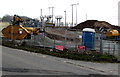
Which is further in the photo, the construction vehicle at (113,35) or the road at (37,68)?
the construction vehicle at (113,35)

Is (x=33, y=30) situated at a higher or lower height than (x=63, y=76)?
higher

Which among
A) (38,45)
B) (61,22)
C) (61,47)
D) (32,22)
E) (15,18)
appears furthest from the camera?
(61,22)

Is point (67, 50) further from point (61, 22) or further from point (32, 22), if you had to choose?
point (61, 22)

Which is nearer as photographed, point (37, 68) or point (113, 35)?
point (37, 68)

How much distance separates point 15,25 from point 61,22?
7389 cm

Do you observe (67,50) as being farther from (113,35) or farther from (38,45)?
(113,35)

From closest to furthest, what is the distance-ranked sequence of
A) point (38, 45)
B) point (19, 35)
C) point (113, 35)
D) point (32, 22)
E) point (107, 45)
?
point (107, 45), point (38, 45), point (19, 35), point (113, 35), point (32, 22)

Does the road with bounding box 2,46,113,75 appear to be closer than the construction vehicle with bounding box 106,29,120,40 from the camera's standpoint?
Yes

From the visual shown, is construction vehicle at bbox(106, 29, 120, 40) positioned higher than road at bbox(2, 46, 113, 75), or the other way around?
construction vehicle at bbox(106, 29, 120, 40)

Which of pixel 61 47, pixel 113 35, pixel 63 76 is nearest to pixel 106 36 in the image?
pixel 113 35

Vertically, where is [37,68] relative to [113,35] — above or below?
below

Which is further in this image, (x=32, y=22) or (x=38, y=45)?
(x=32, y=22)

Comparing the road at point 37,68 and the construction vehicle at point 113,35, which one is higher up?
the construction vehicle at point 113,35

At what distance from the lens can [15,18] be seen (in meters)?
38.4
